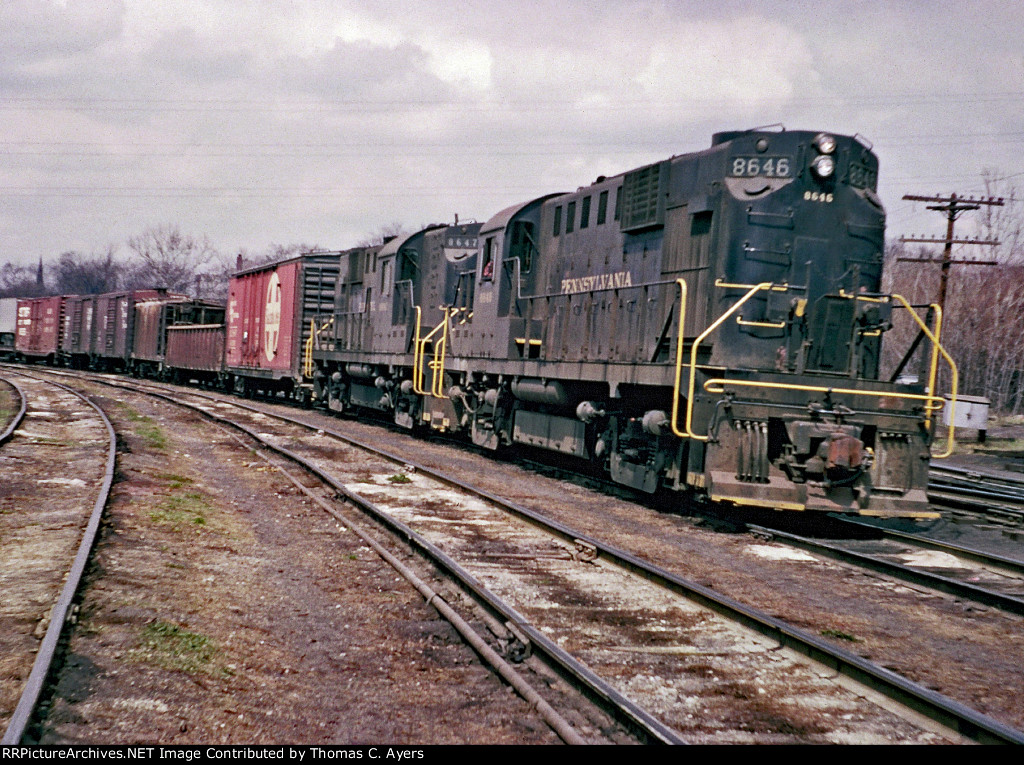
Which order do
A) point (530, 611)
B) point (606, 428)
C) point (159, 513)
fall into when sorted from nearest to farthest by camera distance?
point (530, 611) < point (159, 513) < point (606, 428)

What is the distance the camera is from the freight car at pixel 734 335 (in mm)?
9227

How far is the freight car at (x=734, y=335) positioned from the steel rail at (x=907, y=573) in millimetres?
353

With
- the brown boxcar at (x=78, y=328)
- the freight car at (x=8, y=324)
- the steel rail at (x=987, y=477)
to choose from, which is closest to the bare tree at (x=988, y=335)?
the steel rail at (x=987, y=477)

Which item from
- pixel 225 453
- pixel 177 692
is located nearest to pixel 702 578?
pixel 177 692

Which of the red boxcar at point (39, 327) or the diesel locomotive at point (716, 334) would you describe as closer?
the diesel locomotive at point (716, 334)

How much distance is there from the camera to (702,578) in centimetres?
724

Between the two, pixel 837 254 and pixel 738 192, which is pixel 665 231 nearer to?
pixel 738 192

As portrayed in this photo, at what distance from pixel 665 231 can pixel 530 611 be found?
6072 mm

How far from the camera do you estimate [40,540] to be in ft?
25.3

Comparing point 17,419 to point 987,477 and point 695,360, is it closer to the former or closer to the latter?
point 695,360

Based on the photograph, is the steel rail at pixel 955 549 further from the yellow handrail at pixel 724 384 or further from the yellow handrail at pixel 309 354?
the yellow handrail at pixel 309 354

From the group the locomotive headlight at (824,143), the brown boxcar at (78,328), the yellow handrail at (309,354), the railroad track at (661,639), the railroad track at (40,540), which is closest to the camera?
the railroad track at (661,639)

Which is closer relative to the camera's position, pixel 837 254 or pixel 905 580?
pixel 905 580

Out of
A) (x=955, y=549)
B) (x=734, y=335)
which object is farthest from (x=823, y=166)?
(x=955, y=549)
